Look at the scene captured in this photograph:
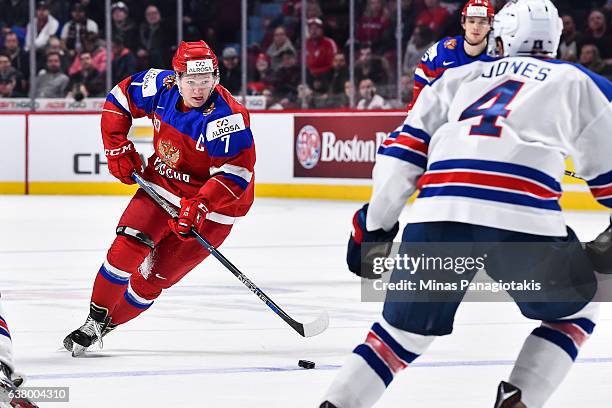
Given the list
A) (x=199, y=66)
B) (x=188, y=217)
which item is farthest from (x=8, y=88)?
(x=188, y=217)

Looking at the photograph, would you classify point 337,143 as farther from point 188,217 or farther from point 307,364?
point 307,364

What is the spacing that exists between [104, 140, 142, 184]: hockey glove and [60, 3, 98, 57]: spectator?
25.8ft

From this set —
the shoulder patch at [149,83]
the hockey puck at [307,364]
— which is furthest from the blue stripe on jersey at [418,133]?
the shoulder patch at [149,83]

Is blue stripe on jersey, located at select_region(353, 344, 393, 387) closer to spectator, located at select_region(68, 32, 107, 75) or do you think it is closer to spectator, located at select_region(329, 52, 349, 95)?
spectator, located at select_region(329, 52, 349, 95)

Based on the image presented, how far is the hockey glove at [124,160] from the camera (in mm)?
4828

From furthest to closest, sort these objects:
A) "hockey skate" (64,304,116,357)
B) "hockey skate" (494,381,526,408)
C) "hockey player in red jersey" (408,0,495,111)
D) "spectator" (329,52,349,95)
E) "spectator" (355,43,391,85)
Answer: "spectator" (329,52,349,95) → "spectator" (355,43,391,85) → "hockey player in red jersey" (408,0,495,111) → "hockey skate" (64,304,116,357) → "hockey skate" (494,381,526,408)

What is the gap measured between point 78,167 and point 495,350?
28.9 feet

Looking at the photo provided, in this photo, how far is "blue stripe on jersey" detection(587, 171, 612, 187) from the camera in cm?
275

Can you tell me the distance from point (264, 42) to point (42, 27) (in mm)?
2063

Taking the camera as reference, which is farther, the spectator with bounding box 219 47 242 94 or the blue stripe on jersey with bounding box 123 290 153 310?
the spectator with bounding box 219 47 242 94

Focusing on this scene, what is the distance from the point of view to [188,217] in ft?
14.6

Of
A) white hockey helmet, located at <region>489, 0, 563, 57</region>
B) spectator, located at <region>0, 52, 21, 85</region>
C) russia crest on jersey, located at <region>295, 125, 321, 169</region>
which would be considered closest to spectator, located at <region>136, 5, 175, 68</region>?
spectator, located at <region>0, 52, 21, 85</region>

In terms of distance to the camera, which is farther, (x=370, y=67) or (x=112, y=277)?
(x=370, y=67)

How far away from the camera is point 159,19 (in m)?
12.5
